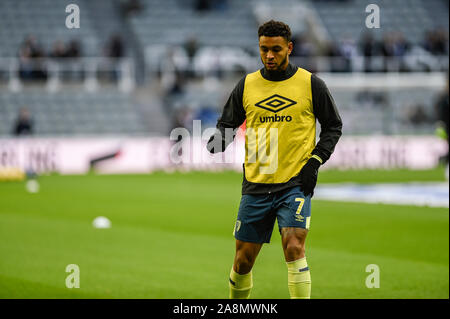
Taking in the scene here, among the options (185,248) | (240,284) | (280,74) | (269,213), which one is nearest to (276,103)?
(280,74)

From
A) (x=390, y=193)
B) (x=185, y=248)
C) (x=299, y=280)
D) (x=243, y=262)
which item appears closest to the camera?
(x=299, y=280)

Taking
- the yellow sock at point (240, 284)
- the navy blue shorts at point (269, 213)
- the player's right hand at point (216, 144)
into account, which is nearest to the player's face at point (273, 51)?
the player's right hand at point (216, 144)

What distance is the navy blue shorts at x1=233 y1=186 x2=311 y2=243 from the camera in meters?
6.52

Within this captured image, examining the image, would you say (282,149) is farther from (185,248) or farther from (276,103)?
(185,248)

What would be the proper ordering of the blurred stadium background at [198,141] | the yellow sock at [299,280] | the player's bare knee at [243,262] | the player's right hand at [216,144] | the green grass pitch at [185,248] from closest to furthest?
the yellow sock at [299,280] < the player's bare knee at [243,262] < the player's right hand at [216,144] < the green grass pitch at [185,248] < the blurred stadium background at [198,141]

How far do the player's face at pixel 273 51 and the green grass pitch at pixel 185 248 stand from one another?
303 cm

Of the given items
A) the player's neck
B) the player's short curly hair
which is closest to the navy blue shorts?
the player's neck

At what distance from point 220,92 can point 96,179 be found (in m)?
11.0

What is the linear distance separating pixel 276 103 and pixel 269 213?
91 centimetres

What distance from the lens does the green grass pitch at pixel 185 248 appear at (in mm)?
9008

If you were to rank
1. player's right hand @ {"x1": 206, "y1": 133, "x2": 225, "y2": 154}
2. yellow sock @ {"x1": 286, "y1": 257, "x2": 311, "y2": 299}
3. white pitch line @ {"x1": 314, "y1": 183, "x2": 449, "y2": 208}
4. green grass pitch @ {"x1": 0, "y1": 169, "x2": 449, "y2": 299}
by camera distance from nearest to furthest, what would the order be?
yellow sock @ {"x1": 286, "y1": 257, "x2": 311, "y2": 299}, player's right hand @ {"x1": 206, "y1": 133, "x2": 225, "y2": 154}, green grass pitch @ {"x1": 0, "y1": 169, "x2": 449, "y2": 299}, white pitch line @ {"x1": 314, "y1": 183, "x2": 449, "y2": 208}

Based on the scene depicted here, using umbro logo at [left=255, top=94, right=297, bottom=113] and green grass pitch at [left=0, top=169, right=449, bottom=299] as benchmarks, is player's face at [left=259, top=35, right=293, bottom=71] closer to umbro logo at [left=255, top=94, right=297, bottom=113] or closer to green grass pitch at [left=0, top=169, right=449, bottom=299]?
umbro logo at [left=255, top=94, right=297, bottom=113]

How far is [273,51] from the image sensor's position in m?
6.53

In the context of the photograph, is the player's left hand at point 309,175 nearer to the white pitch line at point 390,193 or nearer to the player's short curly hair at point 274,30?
the player's short curly hair at point 274,30
